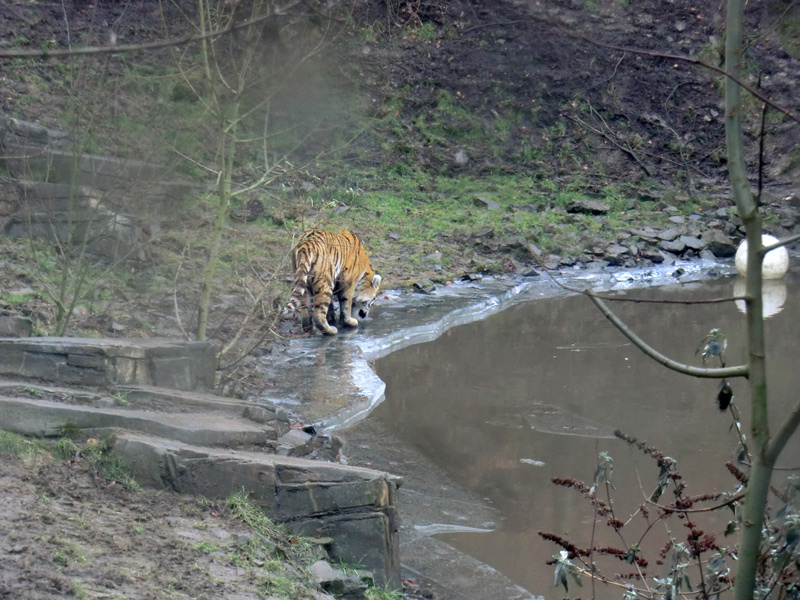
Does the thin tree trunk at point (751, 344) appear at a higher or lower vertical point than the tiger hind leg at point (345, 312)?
higher

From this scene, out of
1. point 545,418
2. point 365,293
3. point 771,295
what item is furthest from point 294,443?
point 771,295

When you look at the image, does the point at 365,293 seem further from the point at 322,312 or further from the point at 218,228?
the point at 218,228

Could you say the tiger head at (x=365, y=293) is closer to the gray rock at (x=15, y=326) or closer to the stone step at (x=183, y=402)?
the gray rock at (x=15, y=326)

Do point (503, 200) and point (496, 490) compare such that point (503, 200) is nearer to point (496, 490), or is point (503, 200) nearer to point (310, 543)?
point (496, 490)

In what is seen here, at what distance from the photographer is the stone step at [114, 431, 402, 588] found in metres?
4.40

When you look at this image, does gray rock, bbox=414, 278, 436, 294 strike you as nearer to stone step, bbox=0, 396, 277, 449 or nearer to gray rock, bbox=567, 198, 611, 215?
gray rock, bbox=567, 198, 611, 215

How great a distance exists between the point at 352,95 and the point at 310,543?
634 inches

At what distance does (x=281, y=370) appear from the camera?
334 inches

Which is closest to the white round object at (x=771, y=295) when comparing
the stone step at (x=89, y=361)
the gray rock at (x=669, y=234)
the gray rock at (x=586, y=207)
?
Result: the gray rock at (x=669, y=234)

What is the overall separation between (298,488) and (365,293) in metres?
6.53

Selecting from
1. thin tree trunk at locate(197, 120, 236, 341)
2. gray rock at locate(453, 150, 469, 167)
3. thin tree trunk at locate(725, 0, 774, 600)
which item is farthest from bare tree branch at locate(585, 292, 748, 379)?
gray rock at locate(453, 150, 469, 167)

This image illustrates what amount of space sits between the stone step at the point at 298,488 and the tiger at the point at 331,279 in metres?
5.28

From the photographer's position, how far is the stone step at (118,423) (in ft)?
14.9

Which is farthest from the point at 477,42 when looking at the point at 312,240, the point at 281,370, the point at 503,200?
the point at 281,370
